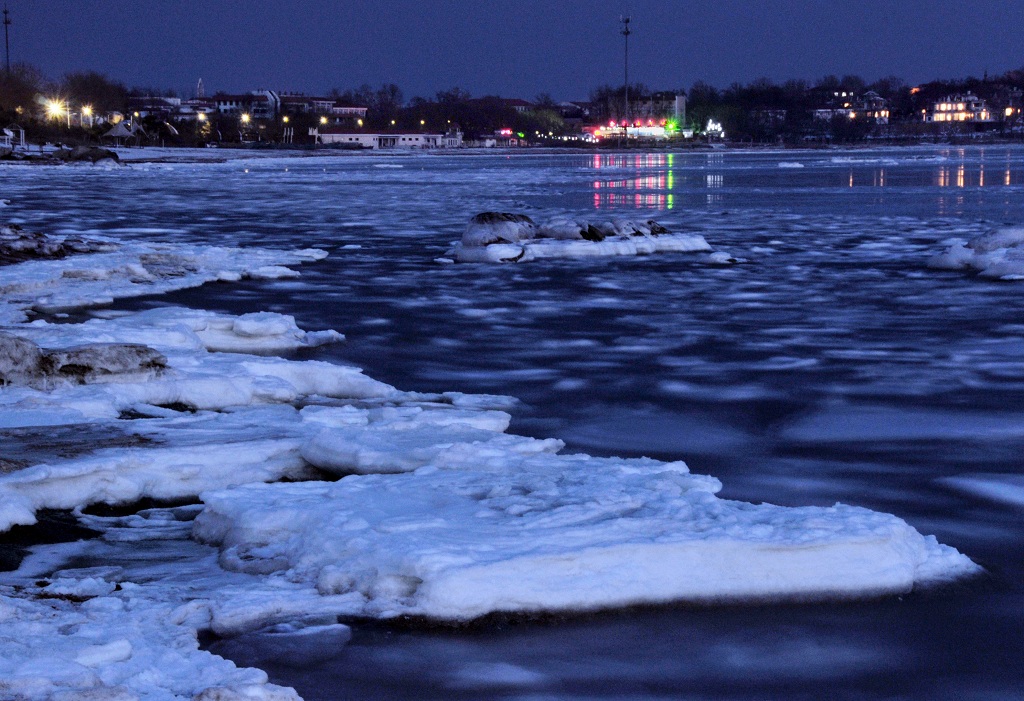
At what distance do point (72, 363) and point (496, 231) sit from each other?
8449 millimetres

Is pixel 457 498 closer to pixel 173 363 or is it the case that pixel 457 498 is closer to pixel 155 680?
pixel 155 680

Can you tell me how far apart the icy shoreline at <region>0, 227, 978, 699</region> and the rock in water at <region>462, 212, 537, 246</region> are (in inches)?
332

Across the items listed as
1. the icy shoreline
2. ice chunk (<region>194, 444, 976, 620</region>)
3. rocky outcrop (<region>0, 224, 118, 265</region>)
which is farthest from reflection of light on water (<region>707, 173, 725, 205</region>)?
ice chunk (<region>194, 444, 976, 620</region>)

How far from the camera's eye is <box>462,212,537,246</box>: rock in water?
13.9m

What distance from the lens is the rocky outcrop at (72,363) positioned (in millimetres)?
5891

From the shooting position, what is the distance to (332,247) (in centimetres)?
1504

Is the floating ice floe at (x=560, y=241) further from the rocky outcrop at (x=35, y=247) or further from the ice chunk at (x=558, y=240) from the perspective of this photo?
the rocky outcrop at (x=35, y=247)

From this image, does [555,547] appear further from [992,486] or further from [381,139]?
[381,139]

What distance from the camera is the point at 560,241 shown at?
1416 cm

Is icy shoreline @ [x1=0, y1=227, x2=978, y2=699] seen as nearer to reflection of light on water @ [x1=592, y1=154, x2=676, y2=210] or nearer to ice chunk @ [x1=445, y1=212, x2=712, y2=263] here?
ice chunk @ [x1=445, y1=212, x2=712, y2=263]

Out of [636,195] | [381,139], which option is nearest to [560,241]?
[636,195]

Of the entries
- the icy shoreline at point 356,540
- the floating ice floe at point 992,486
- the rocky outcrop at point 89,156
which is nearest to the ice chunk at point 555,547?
the icy shoreline at point 356,540

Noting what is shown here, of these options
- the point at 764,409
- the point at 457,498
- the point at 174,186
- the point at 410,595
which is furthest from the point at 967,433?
→ the point at 174,186

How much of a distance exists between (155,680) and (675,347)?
5427 millimetres
